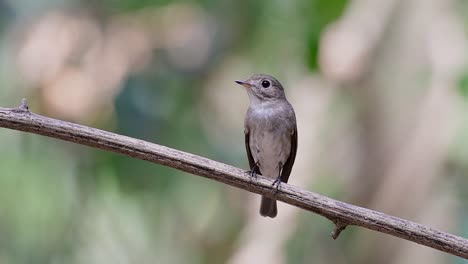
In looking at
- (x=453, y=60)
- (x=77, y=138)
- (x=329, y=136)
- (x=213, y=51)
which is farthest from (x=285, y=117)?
(x=77, y=138)

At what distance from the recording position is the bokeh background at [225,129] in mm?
5652

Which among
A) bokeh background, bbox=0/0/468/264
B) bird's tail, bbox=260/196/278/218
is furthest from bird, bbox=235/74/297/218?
bokeh background, bbox=0/0/468/264

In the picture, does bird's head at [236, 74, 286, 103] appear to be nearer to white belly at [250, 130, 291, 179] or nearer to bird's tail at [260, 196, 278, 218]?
white belly at [250, 130, 291, 179]

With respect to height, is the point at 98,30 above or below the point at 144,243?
above

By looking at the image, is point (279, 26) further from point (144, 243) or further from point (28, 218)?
point (28, 218)

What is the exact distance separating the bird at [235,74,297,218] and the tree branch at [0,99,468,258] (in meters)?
1.82

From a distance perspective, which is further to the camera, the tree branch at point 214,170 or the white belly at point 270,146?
the white belly at point 270,146

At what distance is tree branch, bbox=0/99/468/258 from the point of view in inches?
138

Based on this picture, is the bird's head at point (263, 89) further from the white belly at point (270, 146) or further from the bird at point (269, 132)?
the white belly at point (270, 146)

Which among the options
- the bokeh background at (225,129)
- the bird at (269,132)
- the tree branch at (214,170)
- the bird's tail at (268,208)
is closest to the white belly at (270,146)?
the bird at (269,132)

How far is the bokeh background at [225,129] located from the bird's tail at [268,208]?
33 centimetres

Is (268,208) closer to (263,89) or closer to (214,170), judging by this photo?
(263,89)

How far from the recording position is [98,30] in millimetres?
6633

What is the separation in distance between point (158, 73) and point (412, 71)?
6.58 feet
